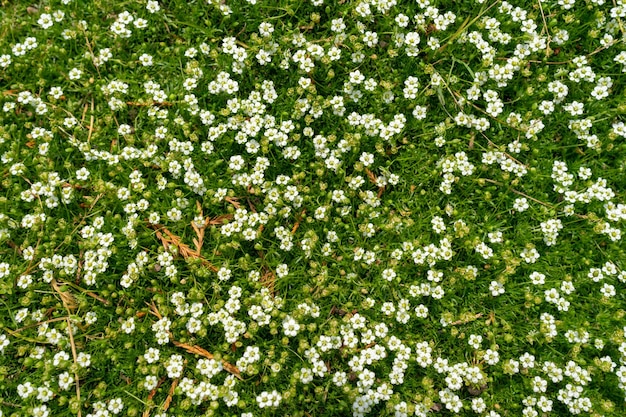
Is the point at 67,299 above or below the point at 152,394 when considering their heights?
above

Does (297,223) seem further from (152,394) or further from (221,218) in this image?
(152,394)

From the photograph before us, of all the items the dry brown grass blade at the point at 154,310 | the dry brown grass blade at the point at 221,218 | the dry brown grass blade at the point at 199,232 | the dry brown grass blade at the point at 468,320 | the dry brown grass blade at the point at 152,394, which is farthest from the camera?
the dry brown grass blade at the point at 221,218

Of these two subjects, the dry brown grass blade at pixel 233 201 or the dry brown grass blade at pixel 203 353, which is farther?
the dry brown grass blade at pixel 233 201

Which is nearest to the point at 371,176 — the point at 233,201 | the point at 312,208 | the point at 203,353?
the point at 312,208

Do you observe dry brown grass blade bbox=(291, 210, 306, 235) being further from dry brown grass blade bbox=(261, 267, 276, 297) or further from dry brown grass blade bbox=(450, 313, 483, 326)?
dry brown grass blade bbox=(450, 313, 483, 326)

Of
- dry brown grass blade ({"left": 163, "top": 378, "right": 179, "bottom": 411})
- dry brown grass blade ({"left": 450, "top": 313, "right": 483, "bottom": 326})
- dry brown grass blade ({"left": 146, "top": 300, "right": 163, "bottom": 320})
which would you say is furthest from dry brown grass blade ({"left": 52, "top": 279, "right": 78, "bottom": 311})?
dry brown grass blade ({"left": 450, "top": 313, "right": 483, "bottom": 326})

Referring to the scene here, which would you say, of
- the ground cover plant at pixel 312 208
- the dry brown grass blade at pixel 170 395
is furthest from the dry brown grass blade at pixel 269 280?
the dry brown grass blade at pixel 170 395

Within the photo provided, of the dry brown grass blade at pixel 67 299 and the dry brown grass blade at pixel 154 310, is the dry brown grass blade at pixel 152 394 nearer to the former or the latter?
the dry brown grass blade at pixel 154 310

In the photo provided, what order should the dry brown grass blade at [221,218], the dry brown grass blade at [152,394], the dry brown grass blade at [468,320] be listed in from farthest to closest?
the dry brown grass blade at [221,218] → the dry brown grass blade at [468,320] → the dry brown grass blade at [152,394]

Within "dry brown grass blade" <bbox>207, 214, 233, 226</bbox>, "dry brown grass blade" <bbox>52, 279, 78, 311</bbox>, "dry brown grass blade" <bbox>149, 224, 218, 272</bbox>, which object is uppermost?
"dry brown grass blade" <bbox>207, 214, 233, 226</bbox>
